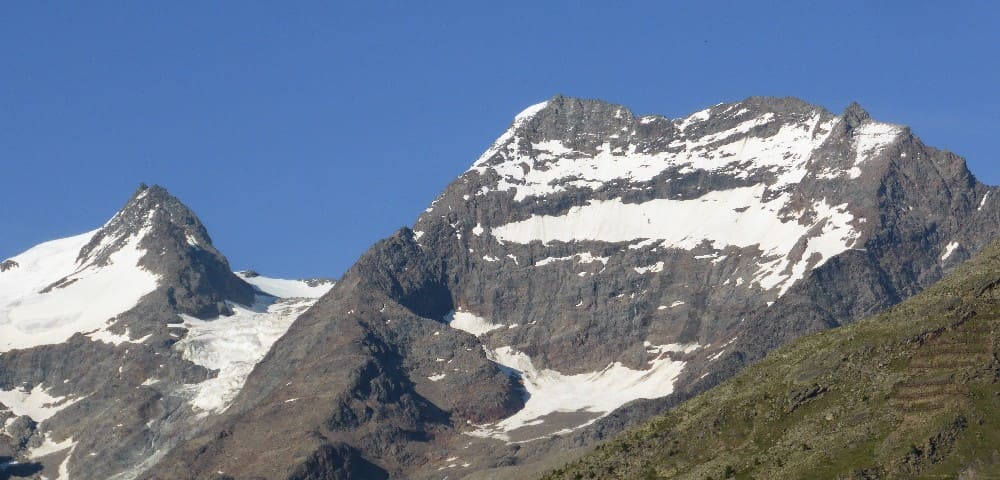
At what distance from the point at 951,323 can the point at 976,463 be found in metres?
22.3

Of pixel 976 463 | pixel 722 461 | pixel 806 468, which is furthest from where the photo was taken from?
pixel 722 461

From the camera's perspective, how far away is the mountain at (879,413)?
166500 mm

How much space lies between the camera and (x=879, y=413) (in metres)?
178

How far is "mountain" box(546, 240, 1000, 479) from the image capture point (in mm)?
166500

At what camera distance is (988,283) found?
621 feet

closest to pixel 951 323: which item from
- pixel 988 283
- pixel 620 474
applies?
pixel 988 283

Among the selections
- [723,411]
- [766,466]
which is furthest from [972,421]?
[723,411]

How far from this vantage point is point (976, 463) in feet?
534

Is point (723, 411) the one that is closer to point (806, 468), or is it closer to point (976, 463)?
point (806, 468)

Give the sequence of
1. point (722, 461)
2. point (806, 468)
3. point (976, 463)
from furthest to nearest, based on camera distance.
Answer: point (722, 461) → point (806, 468) → point (976, 463)

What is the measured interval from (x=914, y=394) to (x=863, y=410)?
5590mm

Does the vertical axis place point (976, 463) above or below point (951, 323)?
below

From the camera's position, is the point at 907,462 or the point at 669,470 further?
the point at 669,470

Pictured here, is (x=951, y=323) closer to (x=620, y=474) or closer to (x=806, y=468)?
(x=806, y=468)
